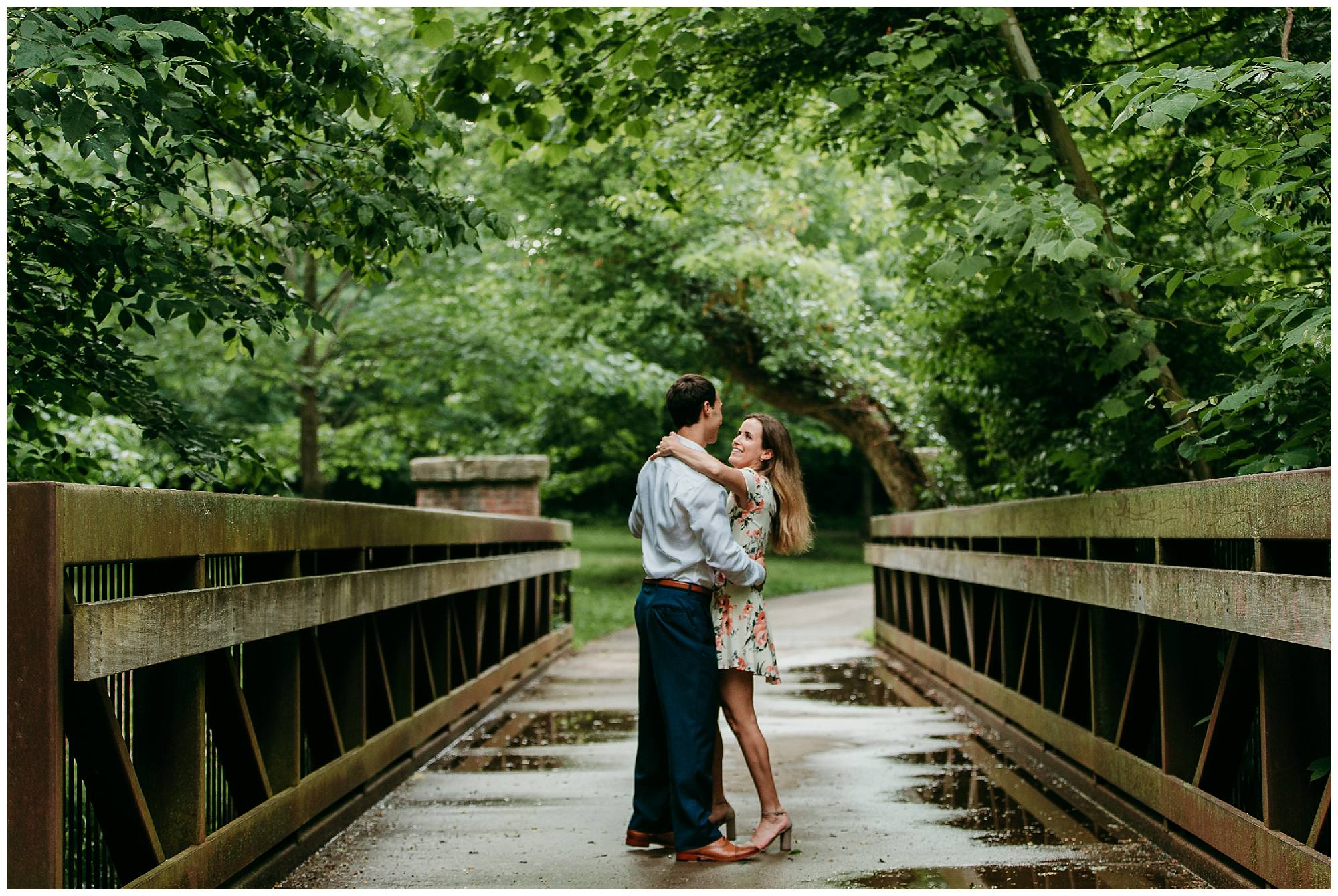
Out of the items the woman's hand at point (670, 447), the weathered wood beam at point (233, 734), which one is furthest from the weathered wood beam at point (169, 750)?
the woman's hand at point (670, 447)

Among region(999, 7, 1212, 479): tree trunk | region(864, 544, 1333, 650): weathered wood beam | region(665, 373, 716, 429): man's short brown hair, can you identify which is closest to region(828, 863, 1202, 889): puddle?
Result: region(864, 544, 1333, 650): weathered wood beam

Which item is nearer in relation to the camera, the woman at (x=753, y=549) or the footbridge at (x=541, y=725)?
the footbridge at (x=541, y=725)

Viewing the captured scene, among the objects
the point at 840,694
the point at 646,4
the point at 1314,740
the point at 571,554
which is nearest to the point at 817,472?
the point at 571,554

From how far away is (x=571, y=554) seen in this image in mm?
14773

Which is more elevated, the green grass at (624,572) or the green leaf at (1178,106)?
the green leaf at (1178,106)

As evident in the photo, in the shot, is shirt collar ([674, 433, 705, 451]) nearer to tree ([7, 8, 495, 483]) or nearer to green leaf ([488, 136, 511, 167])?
tree ([7, 8, 495, 483])

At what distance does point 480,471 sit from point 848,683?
4.16m

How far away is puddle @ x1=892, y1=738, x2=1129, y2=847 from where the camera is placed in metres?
5.68

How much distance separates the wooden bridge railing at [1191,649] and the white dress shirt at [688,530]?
5.06 ft

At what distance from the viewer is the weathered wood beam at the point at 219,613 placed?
3449 millimetres

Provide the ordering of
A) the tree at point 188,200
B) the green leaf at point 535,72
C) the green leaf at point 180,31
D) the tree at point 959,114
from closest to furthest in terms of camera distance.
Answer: the green leaf at point 180,31 < the tree at point 188,200 < the tree at point 959,114 < the green leaf at point 535,72

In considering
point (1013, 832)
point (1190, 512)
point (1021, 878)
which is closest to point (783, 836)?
point (1021, 878)

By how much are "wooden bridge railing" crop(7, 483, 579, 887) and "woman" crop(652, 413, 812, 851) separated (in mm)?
1546

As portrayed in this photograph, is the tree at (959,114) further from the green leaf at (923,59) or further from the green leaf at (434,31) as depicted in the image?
the green leaf at (434,31)
